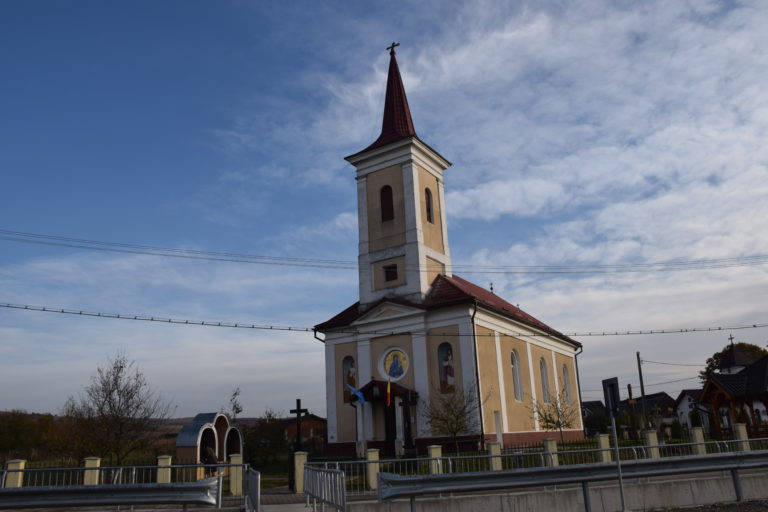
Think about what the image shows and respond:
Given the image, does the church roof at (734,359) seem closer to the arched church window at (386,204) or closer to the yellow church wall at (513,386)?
the yellow church wall at (513,386)

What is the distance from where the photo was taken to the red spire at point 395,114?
1345 inches

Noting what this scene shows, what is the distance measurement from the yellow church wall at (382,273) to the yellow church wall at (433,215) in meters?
1.82

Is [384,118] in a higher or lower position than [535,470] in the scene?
higher

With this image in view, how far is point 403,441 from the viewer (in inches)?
1091

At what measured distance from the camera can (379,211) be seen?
3309 cm

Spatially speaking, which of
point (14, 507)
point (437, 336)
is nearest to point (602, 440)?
point (437, 336)

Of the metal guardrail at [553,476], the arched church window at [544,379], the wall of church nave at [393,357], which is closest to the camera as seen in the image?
the metal guardrail at [553,476]

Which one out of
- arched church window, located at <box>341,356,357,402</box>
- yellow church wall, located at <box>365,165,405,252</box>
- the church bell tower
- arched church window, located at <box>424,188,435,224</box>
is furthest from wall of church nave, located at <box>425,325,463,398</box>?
arched church window, located at <box>424,188,435,224</box>

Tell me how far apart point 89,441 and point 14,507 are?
19398 millimetres

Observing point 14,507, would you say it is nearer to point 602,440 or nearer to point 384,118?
point 602,440

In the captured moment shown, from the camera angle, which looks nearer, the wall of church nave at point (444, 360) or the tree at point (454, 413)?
the tree at point (454, 413)

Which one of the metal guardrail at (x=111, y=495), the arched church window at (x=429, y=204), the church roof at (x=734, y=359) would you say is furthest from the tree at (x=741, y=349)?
the metal guardrail at (x=111, y=495)

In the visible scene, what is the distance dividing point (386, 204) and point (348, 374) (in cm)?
939

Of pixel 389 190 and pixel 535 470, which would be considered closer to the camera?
pixel 535 470
